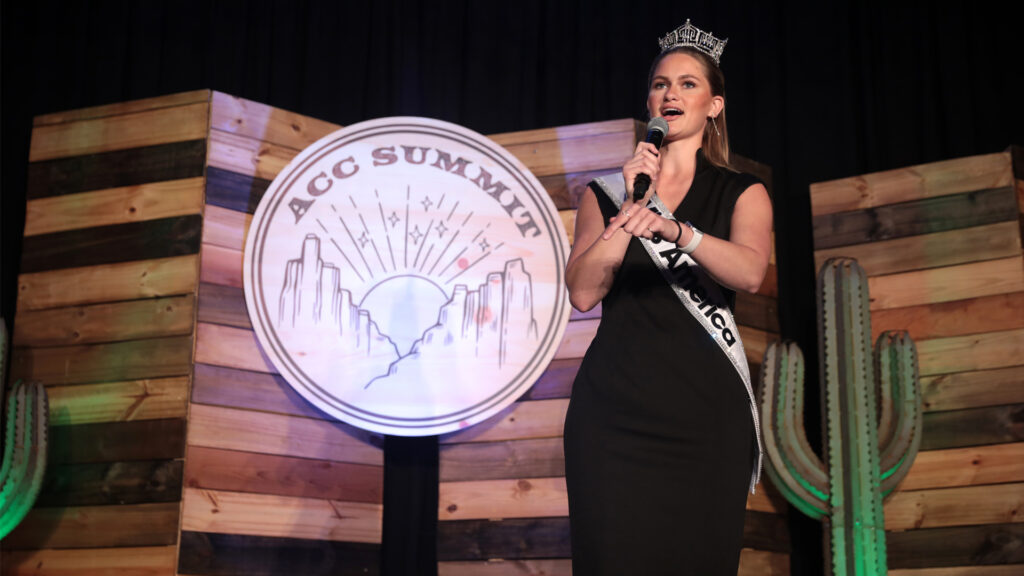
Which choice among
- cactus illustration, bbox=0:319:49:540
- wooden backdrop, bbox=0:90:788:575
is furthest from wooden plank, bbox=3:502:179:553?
cactus illustration, bbox=0:319:49:540

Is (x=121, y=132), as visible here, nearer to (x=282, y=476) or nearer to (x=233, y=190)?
(x=233, y=190)

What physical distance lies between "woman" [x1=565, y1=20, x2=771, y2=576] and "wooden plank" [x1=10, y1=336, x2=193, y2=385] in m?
1.75

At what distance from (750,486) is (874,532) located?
51.6 inches

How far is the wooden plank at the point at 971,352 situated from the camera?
3.44 meters

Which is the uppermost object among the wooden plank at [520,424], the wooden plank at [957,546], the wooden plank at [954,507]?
the wooden plank at [520,424]

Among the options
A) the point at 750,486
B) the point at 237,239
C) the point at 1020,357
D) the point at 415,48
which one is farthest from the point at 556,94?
the point at 750,486

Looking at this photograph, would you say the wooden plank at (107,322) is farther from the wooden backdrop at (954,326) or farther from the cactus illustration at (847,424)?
the wooden backdrop at (954,326)

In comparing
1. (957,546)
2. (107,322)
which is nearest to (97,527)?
(107,322)

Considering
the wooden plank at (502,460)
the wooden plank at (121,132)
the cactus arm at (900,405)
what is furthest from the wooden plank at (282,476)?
the cactus arm at (900,405)

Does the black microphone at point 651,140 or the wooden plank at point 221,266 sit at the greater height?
the wooden plank at point 221,266

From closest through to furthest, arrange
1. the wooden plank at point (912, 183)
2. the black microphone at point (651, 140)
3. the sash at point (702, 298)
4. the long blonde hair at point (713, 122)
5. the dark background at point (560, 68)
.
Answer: the black microphone at point (651, 140) → the sash at point (702, 298) → the long blonde hair at point (713, 122) → the wooden plank at point (912, 183) → the dark background at point (560, 68)

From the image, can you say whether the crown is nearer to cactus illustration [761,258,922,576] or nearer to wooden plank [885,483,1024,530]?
cactus illustration [761,258,922,576]

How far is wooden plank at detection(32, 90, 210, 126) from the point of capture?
3527 mm

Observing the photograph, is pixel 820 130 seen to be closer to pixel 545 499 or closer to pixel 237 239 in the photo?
pixel 545 499
